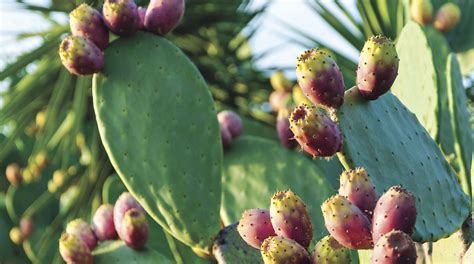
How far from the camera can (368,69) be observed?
4.82 ft

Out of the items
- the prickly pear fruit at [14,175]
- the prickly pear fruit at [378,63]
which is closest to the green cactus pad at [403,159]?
the prickly pear fruit at [378,63]

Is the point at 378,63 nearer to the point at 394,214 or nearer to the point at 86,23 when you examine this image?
the point at 394,214

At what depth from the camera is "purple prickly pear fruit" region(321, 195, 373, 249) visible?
122 centimetres

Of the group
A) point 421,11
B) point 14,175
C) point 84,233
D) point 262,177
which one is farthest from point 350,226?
→ point 14,175

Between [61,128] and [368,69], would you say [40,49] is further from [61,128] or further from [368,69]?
[368,69]

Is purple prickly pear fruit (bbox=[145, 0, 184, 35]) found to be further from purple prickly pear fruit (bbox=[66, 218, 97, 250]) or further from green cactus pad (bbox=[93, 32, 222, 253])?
purple prickly pear fruit (bbox=[66, 218, 97, 250])

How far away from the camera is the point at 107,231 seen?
6.71 feet

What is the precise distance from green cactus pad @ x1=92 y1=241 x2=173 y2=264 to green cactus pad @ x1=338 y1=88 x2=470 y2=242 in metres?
0.57

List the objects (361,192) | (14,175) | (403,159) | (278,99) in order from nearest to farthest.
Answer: (361,192) < (403,159) < (278,99) < (14,175)

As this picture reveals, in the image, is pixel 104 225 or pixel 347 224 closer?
pixel 347 224

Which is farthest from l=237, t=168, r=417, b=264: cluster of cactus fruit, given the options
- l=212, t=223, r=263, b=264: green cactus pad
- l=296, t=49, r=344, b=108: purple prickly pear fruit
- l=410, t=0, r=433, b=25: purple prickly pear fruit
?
l=410, t=0, r=433, b=25: purple prickly pear fruit

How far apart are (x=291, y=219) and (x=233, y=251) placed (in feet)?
1.86

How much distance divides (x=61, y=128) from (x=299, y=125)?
2077 mm

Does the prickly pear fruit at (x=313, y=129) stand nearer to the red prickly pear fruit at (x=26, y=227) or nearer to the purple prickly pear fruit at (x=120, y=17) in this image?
the purple prickly pear fruit at (x=120, y=17)
